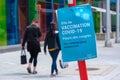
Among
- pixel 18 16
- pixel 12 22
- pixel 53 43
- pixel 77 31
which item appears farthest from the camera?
pixel 18 16

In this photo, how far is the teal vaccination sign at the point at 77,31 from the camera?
6773 mm

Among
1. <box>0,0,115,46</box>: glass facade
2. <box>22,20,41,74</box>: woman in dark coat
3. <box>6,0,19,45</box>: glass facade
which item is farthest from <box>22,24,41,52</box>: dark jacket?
<box>6,0,19,45</box>: glass facade

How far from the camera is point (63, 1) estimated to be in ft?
135

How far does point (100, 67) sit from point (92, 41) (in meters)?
9.81

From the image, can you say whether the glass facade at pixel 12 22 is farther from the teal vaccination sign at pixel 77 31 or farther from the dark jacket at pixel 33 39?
the teal vaccination sign at pixel 77 31

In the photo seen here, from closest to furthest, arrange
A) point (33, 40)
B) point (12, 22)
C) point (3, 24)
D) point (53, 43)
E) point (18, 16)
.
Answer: point (53, 43)
point (33, 40)
point (3, 24)
point (12, 22)
point (18, 16)

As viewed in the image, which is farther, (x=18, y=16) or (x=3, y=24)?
(x=18, y=16)

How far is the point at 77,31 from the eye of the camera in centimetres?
681

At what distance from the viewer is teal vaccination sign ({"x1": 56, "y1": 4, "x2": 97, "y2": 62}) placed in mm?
6773

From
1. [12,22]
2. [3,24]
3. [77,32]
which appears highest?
[77,32]

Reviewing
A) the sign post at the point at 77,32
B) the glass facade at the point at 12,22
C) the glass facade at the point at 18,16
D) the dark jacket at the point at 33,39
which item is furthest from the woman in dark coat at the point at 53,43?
the glass facade at the point at 12,22

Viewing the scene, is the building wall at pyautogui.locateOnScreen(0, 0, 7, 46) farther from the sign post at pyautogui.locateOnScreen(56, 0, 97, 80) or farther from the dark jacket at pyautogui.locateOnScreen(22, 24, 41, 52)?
the sign post at pyautogui.locateOnScreen(56, 0, 97, 80)

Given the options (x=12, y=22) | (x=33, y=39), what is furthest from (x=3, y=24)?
(x=33, y=39)

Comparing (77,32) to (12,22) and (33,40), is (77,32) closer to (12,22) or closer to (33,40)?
(33,40)
